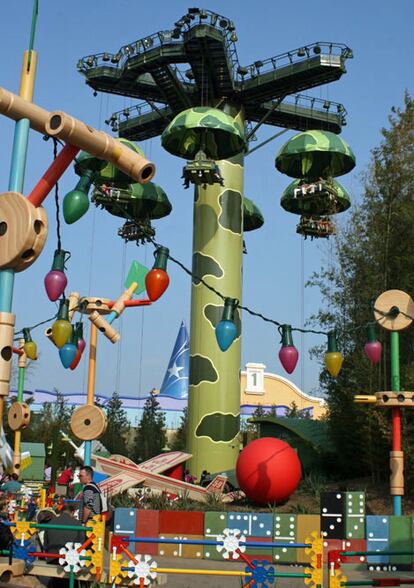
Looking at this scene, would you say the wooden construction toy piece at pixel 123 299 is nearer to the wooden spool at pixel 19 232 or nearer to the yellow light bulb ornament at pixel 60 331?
the yellow light bulb ornament at pixel 60 331

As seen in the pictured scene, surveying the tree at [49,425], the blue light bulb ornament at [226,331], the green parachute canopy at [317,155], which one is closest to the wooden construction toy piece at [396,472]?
the blue light bulb ornament at [226,331]

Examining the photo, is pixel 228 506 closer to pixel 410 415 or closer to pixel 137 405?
pixel 410 415

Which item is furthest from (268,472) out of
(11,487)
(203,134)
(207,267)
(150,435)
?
(150,435)

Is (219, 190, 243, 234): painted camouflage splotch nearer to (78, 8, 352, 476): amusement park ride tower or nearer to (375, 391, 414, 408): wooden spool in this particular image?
(78, 8, 352, 476): amusement park ride tower

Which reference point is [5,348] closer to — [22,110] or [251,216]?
[22,110]

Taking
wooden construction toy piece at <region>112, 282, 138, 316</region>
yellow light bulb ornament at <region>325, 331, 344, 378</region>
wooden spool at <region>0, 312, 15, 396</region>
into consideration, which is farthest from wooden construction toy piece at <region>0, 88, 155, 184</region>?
wooden construction toy piece at <region>112, 282, 138, 316</region>

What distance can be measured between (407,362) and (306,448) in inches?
165

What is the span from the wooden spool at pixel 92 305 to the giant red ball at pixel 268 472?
3998 mm

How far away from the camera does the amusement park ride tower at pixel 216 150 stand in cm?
2131

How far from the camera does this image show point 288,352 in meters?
9.95

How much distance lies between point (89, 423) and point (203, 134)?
9049 millimetres

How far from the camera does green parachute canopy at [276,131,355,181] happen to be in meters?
19.9

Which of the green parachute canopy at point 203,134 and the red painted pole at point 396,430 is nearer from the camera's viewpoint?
the red painted pole at point 396,430

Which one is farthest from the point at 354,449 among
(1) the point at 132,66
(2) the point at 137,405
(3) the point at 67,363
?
(2) the point at 137,405
